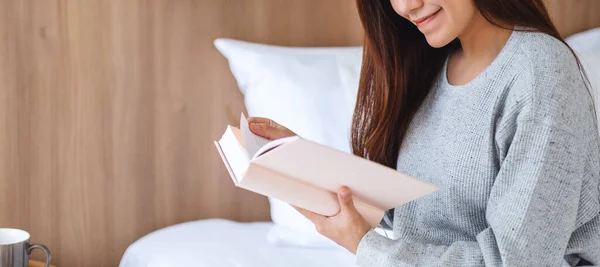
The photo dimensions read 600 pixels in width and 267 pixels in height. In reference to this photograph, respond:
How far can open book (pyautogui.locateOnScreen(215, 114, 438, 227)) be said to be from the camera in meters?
0.91

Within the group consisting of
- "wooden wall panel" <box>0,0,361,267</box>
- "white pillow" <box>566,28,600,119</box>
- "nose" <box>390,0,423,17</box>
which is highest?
"nose" <box>390,0,423,17</box>

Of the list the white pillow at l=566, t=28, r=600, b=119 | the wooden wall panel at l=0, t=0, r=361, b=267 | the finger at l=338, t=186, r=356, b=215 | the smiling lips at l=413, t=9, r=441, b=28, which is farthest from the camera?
the wooden wall panel at l=0, t=0, r=361, b=267

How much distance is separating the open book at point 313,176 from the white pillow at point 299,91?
1.77 feet

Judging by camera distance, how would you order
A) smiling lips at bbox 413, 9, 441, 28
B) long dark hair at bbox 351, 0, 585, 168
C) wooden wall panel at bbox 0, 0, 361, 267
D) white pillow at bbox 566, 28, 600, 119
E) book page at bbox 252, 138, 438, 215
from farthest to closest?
wooden wall panel at bbox 0, 0, 361, 267, white pillow at bbox 566, 28, 600, 119, long dark hair at bbox 351, 0, 585, 168, smiling lips at bbox 413, 9, 441, 28, book page at bbox 252, 138, 438, 215

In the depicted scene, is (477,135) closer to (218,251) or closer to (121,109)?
(218,251)

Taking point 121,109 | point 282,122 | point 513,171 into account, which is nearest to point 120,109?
point 121,109

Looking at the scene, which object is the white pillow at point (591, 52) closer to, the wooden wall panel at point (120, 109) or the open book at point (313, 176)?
the wooden wall panel at point (120, 109)

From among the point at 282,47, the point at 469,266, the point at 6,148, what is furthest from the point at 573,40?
the point at 6,148

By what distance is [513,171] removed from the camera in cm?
98

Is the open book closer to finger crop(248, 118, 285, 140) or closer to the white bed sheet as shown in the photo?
finger crop(248, 118, 285, 140)

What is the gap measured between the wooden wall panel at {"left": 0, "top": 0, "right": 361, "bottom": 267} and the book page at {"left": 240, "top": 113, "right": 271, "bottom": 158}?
2.30ft

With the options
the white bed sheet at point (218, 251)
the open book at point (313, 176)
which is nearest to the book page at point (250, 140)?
the open book at point (313, 176)

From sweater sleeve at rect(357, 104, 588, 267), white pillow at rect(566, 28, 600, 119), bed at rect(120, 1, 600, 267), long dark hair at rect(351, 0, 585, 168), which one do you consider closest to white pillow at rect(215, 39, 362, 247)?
bed at rect(120, 1, 600, 267)

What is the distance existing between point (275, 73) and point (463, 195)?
0.73 metres
